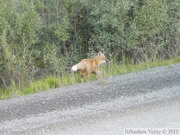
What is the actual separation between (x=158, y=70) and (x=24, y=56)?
407 cm

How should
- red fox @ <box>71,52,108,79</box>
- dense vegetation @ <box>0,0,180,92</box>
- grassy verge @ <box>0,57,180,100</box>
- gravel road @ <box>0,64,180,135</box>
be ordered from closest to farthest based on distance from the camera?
1. gravel road @ <box>0,64,180,135</box>
2. grassy verge @ <box>0,57,180,100</box>
3. red fox @ <box>71,52,108,79</box>
4. dense vegetation @ <box>0,0,180,92</box>

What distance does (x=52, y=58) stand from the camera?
13547 millimetres

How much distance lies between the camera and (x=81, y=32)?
15.2 m

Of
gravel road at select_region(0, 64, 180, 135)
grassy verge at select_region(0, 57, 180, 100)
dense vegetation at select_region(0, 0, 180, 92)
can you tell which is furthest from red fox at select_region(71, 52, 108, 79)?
dense vegetation at select_region(0, 0, 180, 92)

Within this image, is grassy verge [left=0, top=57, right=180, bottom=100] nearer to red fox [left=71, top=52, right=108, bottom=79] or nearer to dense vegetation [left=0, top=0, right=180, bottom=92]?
red fox [left=71, top=52, right=108, bottom=79]

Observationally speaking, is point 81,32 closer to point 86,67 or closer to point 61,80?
point 86,67

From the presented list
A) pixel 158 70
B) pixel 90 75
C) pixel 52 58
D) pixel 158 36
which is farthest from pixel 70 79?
pixel 158 36

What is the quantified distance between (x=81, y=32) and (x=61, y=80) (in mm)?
3515

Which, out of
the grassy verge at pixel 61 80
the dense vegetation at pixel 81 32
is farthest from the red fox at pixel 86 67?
the dense vegetation at pixel 81 32

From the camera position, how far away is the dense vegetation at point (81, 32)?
12.9m

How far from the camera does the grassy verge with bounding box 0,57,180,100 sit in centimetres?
1173

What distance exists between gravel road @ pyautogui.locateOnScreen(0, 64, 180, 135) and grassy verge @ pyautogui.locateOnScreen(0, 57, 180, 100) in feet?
2.53

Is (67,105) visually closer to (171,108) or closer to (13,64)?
(171,108)

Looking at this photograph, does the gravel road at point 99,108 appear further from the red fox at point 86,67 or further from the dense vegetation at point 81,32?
the dense vegetation at point 81,32
